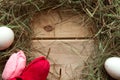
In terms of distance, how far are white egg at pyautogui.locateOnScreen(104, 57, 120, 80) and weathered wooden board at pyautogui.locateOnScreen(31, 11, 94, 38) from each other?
0.16m

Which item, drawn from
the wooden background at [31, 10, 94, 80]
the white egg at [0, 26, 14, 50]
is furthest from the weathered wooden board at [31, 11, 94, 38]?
the white egg at [0, 26, 14, 50]

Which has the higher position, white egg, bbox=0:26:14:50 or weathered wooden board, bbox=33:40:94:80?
white egg, bbox=0:26:14:50

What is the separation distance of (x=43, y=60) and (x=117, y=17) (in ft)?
1.06

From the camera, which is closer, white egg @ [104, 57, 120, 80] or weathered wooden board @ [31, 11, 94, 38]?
white egg @ [104, 57, 120, 80]

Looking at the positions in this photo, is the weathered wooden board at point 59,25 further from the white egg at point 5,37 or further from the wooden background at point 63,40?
the white egg at point 5,37

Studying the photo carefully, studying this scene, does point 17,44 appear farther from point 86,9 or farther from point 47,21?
point 86,9

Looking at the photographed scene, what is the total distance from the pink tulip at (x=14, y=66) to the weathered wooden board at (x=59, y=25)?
12cm

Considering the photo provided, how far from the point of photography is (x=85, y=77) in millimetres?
1182

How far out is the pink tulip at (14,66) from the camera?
1.14 meters

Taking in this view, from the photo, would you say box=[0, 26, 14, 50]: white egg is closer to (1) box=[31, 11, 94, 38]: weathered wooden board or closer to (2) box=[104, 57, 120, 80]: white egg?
(1) box=[31, 11, 94, 38]: weathered wooden board

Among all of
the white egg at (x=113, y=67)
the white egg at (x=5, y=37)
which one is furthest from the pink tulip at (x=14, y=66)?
the white egg at (x=113, y=67)

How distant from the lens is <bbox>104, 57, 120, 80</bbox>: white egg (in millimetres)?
1092

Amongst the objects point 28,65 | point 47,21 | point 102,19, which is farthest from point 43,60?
point 102,19

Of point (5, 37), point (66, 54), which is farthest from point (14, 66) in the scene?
point (66, 54)
